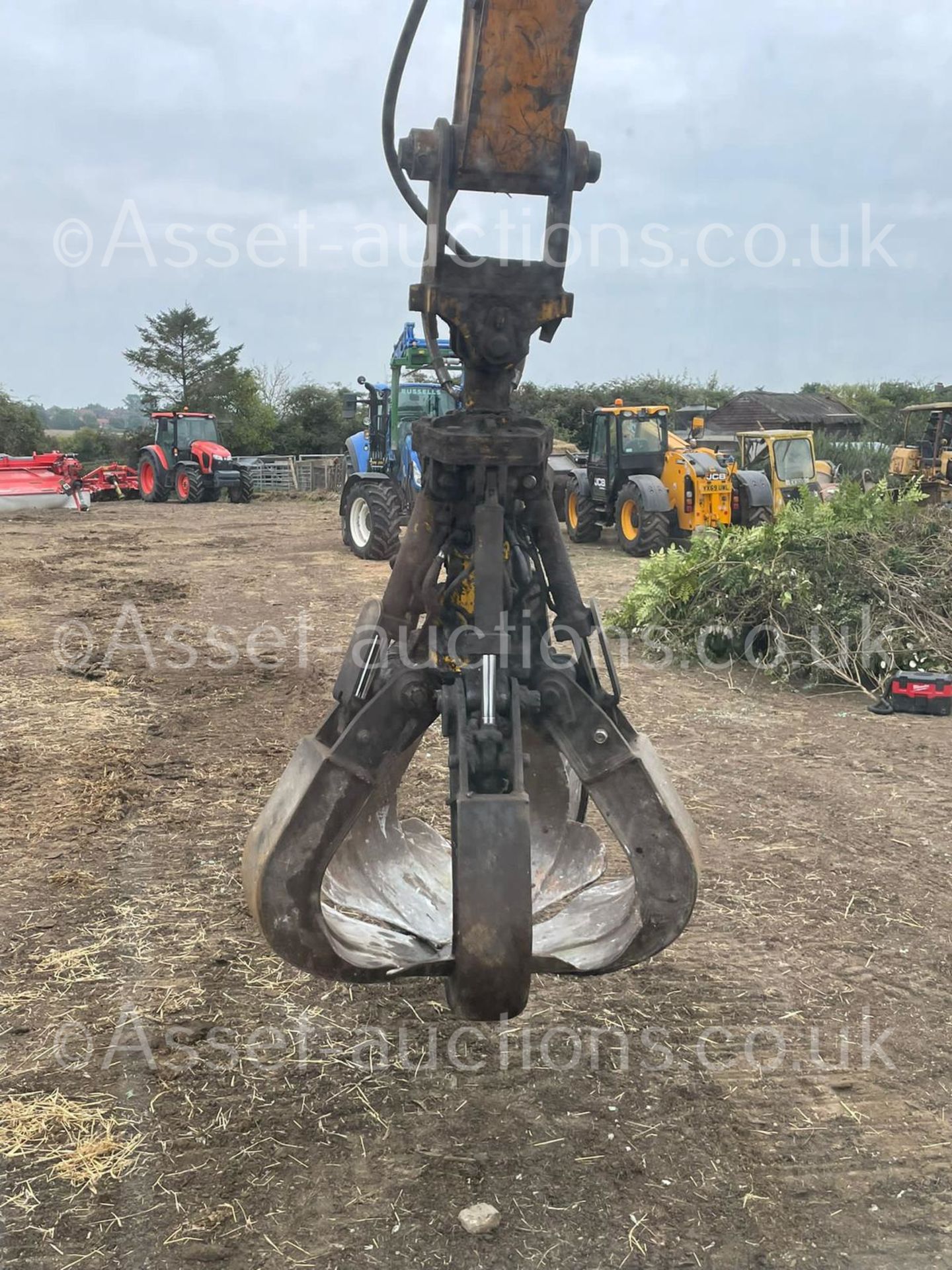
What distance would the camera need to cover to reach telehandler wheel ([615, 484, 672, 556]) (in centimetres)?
1341

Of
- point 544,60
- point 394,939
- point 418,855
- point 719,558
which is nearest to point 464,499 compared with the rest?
point 544,60

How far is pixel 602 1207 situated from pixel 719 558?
20.8 ft

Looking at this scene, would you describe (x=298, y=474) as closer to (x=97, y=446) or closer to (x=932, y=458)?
(x=97, y=446)

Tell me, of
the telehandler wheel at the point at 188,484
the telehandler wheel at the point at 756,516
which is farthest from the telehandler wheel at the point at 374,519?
the telehandler wheel at the point at 188,484

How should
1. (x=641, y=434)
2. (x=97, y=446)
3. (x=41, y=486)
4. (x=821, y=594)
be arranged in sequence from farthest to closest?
(x=97, y=446)
(x=41, y=486)
(x=641, y=434)
(x=821, y=594)

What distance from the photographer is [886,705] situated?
6.84 m

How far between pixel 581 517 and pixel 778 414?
2350 centimetres

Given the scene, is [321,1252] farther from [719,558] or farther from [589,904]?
[719,558]

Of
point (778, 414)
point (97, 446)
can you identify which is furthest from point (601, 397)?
point (97, 446)

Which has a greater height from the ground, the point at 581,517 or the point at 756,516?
the point at 756,516

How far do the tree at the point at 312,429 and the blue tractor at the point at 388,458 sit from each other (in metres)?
22.2

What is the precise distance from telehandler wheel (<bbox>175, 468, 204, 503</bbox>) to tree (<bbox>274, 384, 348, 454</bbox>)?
41.1 ft

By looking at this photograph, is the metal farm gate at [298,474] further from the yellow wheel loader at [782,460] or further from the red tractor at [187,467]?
the yellow wheel loader at [782,460]

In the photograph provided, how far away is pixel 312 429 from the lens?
1480 inches
